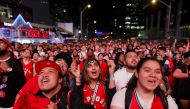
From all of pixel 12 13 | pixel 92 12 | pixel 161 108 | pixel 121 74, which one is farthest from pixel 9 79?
pixel 92 12

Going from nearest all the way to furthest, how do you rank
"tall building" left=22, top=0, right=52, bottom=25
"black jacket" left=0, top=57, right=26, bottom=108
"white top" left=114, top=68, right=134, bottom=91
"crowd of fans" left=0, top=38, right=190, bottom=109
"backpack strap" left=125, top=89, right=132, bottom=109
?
"backpack strap" left=125, top=89, right=132, bottom=109 → "crowd of fans" left=0, top=38, right=190, bottom=109 → "black jacket" left=0, top=57, right=26, bottom=108 → "white top" left=114, top=68, right=134, bottom=91 → "tall building" left=22, top=0, right=52, bottom=25

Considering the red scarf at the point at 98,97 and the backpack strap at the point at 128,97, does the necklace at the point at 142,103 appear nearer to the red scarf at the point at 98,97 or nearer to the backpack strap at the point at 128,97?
the backpack strap at the point at 128,97

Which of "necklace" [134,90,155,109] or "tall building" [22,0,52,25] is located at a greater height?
"tall building" [22,0,52,25]

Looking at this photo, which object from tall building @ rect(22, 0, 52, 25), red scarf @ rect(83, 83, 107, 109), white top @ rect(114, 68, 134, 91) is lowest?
red scarf @ rect(83, 83, 107, 109)

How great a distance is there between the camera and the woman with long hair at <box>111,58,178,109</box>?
3246 mm

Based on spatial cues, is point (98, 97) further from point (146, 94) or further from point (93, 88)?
point (146, 94)

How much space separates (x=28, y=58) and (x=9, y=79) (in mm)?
3378

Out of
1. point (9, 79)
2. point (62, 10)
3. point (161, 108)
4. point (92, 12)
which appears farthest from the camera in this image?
point (92, 12)

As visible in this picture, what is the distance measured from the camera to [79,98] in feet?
11.6

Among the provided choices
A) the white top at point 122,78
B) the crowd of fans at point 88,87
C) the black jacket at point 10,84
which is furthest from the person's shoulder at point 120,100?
the black jacket at point 10,84

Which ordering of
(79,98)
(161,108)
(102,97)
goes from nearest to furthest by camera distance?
(161,108)
(79,98)
(102,97)

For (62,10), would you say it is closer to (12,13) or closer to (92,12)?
(92,12)

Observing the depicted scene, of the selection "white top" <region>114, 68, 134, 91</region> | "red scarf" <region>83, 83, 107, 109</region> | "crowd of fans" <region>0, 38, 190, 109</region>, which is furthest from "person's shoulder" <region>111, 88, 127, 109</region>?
"white top" <region>114, 68, 134, 91</region>

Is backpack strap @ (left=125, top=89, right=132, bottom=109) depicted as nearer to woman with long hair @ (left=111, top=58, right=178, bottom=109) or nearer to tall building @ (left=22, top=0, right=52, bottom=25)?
woman with long hair @ (left=111, top=58, right=178, bottom=109)
